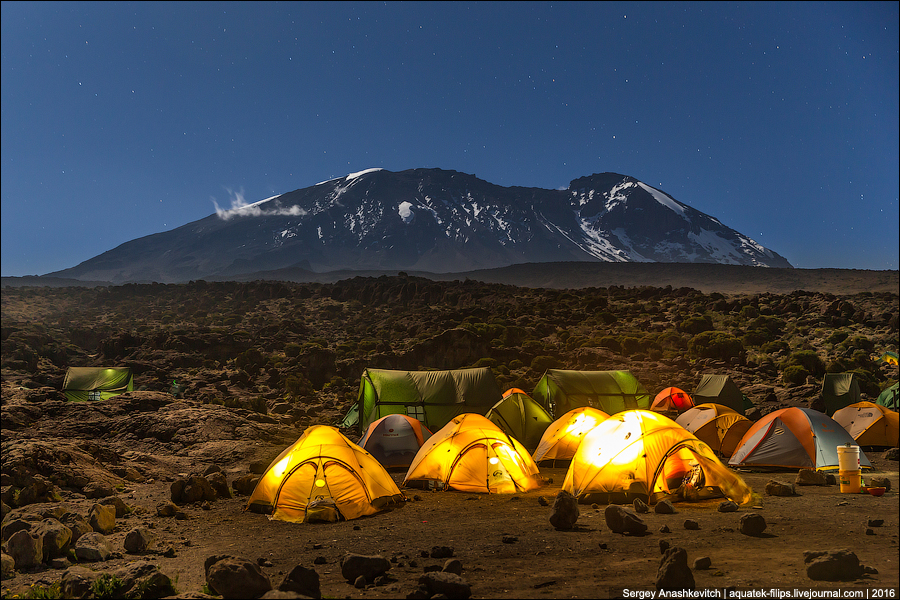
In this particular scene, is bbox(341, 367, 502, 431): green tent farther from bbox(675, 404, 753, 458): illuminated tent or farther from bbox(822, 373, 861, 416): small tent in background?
bbox(822, 373, 861, 416): small tent in background

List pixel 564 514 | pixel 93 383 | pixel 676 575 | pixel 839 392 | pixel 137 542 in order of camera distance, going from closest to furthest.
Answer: pixel 676 575 < pixel 137 542 < pixel 564 514 < pixel 839 392 < pixel 93 383

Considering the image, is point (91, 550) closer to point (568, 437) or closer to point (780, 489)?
point (568, 437)

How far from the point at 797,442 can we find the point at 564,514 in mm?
7306

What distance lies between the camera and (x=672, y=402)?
24531mm

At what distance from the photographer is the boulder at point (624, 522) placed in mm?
8398

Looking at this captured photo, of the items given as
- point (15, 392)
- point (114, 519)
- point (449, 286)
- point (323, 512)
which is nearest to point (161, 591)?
point (323, 512)

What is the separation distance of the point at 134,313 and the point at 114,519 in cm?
6388

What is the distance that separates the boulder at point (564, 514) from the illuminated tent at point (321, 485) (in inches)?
139

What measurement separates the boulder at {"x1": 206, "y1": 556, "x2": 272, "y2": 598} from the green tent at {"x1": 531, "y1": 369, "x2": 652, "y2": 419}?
15348 mm

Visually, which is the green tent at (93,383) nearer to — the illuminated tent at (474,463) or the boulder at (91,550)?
the illuminated tent at (474,463)

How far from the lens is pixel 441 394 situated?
65.8 feet

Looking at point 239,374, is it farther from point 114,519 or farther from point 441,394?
point 114,519

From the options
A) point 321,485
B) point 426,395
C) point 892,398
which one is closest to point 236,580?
point 321,485

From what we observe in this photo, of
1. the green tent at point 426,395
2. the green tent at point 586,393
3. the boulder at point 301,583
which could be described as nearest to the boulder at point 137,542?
the boulder at point 301,583
